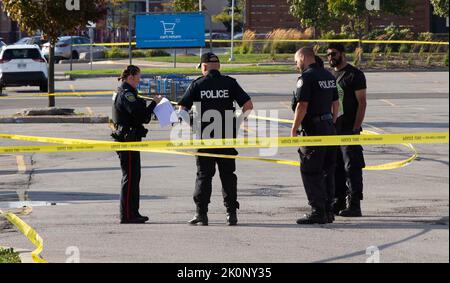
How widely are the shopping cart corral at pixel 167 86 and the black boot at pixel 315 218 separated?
45.3 ft

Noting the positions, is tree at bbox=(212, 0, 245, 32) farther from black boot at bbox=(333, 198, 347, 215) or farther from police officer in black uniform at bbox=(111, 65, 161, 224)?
police officer in black uniform at bbox=(111, 65, 161, 224)

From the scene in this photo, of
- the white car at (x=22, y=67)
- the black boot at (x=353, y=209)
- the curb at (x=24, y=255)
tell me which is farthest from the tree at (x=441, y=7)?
the curb at (x=24, y=255)

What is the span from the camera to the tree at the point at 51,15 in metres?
25.2

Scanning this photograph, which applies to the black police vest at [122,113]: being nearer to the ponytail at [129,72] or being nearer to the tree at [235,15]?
the ponytail at [129,72]

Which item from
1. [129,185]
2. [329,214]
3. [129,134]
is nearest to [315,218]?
[329,214]

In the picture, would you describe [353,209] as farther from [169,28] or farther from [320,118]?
[169,28]

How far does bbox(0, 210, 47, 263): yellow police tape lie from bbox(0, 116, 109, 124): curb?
39.2 ft

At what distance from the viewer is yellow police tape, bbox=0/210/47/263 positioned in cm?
978

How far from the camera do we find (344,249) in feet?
33.3

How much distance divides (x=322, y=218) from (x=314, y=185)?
1.14ft

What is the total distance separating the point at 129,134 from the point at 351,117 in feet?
7.89

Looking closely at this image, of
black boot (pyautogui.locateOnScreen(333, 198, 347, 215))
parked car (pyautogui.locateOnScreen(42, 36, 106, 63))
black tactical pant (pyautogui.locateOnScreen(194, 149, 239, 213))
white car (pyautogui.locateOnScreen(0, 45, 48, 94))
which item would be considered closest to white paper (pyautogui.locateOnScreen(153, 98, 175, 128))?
black tactical pant (pyautogui.locateOnScreen(194, 149, 239, 213))

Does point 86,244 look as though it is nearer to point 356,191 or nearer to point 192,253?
point 192,253

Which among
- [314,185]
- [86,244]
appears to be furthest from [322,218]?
[86,244]
